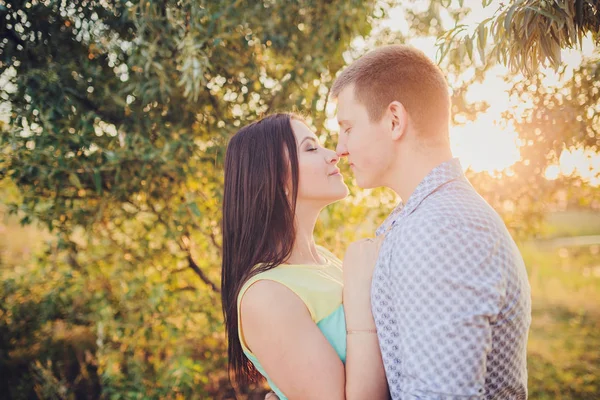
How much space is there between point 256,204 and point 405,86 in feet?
2.99

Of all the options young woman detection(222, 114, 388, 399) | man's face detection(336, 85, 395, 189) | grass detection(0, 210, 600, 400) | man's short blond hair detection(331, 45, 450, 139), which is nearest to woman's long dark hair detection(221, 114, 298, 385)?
young woman detection(222, 114, 388, 399)

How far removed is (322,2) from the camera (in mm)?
3346

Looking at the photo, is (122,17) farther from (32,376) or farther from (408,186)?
(32,376)

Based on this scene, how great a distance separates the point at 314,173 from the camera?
225cm

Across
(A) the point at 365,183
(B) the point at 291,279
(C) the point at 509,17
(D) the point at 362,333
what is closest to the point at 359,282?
(D) the point at 362,333

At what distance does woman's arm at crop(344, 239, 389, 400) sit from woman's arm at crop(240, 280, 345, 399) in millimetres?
95

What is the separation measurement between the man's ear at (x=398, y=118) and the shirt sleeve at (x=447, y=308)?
531 millimetres

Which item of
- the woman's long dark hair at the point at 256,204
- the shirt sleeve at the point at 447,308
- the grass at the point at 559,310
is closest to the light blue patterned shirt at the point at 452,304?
the shirt sleeve at the point at 447,308

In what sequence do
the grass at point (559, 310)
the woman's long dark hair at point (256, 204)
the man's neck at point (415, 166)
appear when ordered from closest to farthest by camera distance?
the man's neck at point (415, 166) < the woman's long dark hair at point (256, 204) < the grass at point (559, 310)

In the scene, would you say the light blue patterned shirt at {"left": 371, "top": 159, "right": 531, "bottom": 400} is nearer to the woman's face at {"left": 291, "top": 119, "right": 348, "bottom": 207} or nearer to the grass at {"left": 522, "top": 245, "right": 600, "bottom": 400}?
the woman's face at {"left": 291, "top": 119, "right": 348, "bottom": 207}

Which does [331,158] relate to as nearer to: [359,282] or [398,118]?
[398,118]

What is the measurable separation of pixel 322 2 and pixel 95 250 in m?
2.91

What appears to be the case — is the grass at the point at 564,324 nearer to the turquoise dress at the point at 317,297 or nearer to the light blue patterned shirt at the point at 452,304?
the turquoise dress at the point at 317,297

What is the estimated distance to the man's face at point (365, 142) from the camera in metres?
1.77
